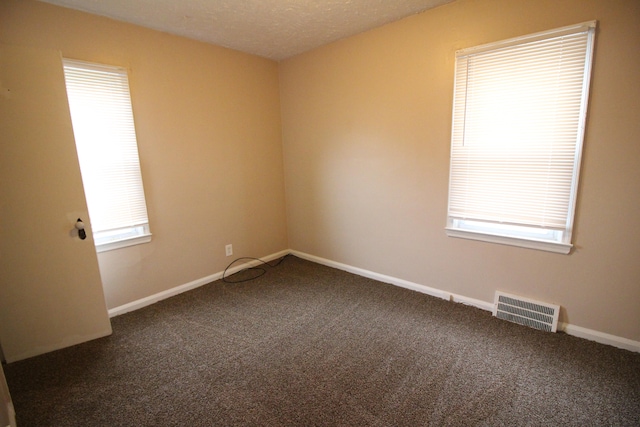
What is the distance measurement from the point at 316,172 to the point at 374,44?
1.47 metres

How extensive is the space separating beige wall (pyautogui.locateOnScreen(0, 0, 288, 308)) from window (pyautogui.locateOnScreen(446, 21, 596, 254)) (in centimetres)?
222

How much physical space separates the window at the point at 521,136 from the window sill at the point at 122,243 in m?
2.85

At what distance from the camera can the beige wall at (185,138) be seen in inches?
89.2

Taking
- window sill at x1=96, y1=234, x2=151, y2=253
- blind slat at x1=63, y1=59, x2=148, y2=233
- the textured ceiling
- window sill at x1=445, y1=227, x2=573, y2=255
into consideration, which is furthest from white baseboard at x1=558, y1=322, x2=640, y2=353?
blind slat at x1=63, y1=59, x2=148, y2=233

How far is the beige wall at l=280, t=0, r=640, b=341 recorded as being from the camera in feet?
6.06

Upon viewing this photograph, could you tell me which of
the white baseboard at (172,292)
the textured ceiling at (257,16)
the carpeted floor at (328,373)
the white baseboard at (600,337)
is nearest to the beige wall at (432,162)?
the white baseboard at (600,337)

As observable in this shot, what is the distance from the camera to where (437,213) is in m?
2.64

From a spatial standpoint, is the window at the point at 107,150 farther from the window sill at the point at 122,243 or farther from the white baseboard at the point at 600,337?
the white baseboard at the point at 600,337

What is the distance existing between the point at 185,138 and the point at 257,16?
131 centimetres

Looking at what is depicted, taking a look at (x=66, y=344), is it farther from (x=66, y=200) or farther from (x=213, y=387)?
(x=213, y=387)

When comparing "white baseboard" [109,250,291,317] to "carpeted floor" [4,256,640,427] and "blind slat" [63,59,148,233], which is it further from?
"blind slat" [63,59,148,233]

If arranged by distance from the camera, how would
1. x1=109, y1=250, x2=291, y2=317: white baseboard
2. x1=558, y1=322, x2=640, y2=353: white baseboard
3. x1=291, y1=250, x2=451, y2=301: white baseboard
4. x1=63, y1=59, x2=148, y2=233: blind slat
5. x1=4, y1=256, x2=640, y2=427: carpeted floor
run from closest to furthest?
x1=4, y1=256, x2=640, y2=427: carpeted floor
x1=558, y1=322, x2=640, y2=353: white baseboard
x1=63, y1=59, x2=148, y2=233: blind slat
x1=109, y1=250, x2=291, y2=317: white baseboard
x1=291, y1=250, x2=451, y2=301: white baseboard

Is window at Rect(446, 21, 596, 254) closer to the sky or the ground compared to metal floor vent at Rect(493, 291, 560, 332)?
closer to the sky

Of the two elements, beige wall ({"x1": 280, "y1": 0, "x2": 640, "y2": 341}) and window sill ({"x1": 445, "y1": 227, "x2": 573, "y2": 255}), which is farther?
window sill ({"x1": 445, "y1": 227, "x2": 573, "y2": 255})
